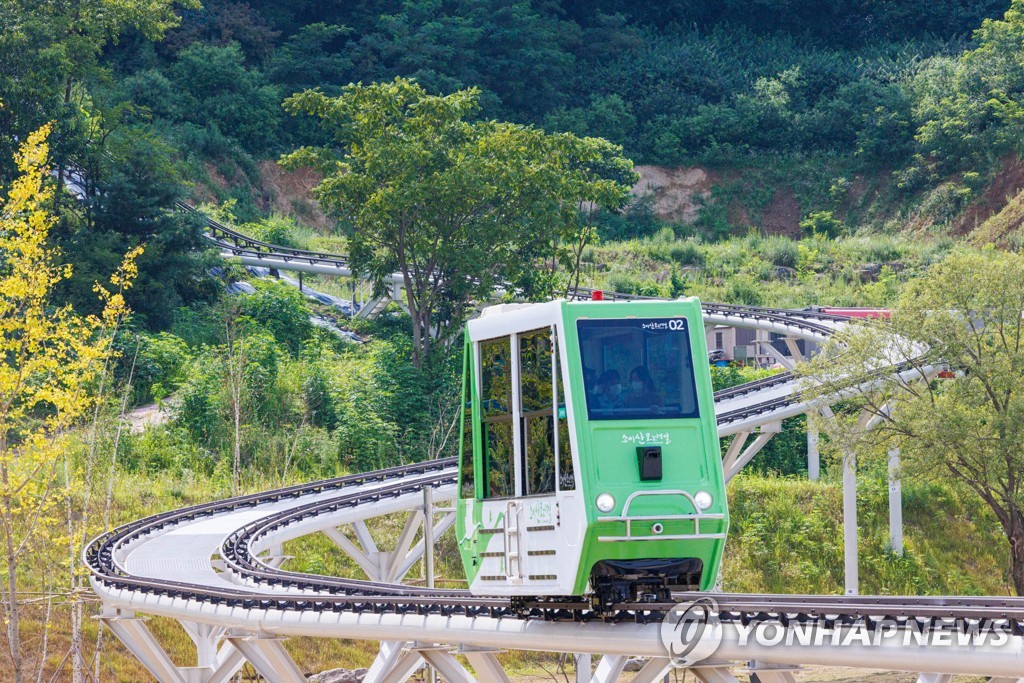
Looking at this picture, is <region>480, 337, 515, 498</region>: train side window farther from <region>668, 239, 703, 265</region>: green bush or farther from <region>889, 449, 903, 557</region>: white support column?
<region>668, 239, 703, 265</region>: green bush

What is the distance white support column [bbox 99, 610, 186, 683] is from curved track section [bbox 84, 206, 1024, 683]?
0.10 ft

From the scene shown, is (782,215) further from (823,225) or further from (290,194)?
(290,194)

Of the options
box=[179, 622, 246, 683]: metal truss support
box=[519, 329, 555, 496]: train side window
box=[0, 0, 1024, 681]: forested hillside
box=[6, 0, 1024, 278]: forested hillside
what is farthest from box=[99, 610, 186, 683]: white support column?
box=[6, 0, 1024, 278]: forested hillside

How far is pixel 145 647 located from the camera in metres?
28.2

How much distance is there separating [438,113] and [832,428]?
22806 mm

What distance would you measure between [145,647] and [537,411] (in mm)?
12691

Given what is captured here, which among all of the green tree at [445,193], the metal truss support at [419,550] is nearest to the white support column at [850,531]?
the metal truss support at [419,550]

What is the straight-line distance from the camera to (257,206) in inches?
3465

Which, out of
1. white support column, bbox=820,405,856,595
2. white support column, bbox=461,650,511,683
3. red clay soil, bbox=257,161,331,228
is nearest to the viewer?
white support column, bbox=461,650,511,683

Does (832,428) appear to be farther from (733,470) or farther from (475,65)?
(475,65)

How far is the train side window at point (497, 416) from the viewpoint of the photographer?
1966 cm

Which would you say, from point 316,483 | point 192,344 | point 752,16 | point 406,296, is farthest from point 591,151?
point 752,16

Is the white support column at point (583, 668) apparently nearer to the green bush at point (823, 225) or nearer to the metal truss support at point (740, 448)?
the metal truss support at point (740, 448)

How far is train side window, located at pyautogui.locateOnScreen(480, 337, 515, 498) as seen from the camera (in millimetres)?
19656
